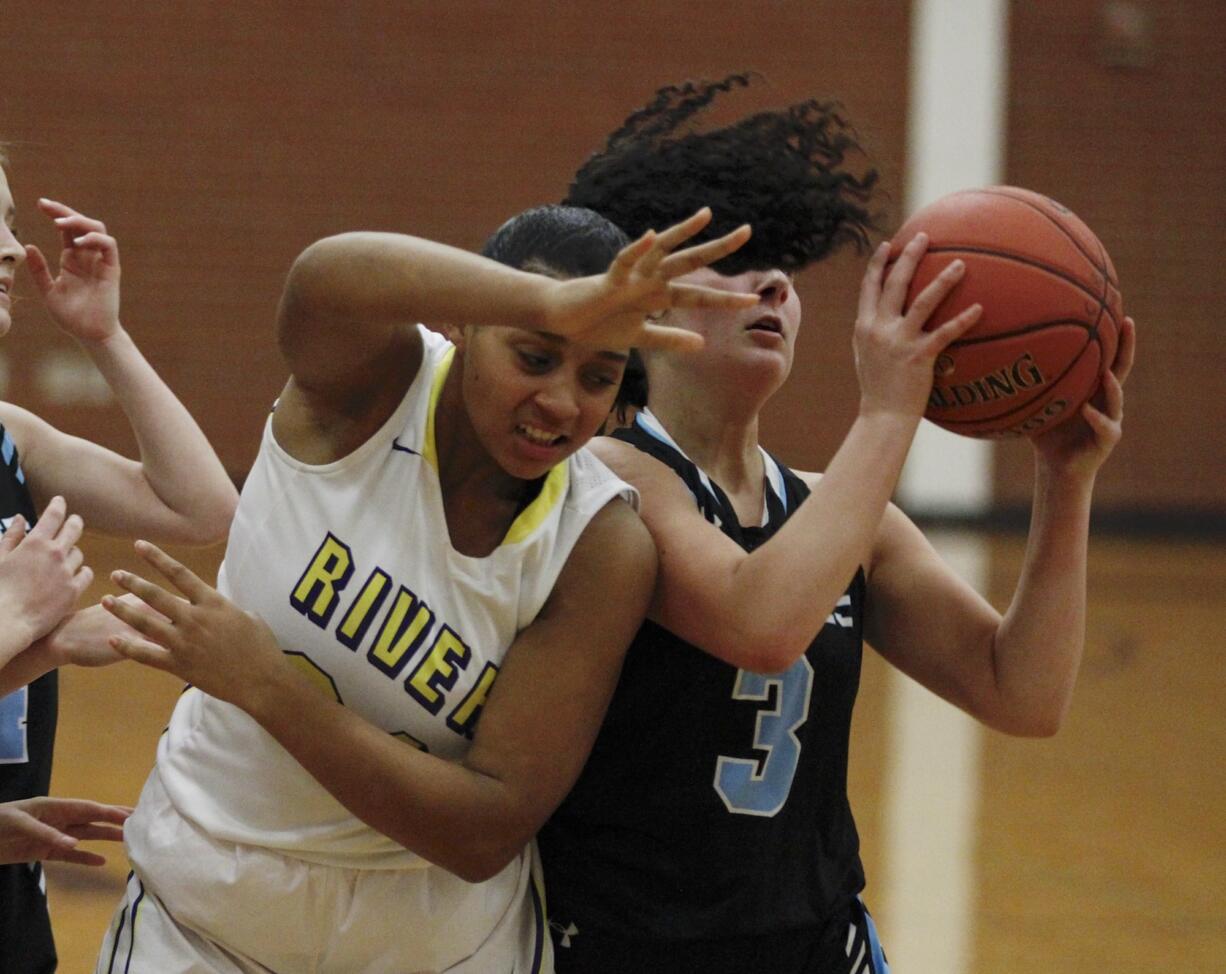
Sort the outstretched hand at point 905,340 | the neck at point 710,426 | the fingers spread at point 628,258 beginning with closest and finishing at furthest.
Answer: the fingers spread at point 628,258
the outstretched hand at point 905,340
the neck at point 710,426

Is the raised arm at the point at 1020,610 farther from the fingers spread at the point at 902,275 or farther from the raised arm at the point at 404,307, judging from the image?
the raised arm at the point at 404,307

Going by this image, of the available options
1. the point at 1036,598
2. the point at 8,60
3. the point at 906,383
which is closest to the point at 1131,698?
the point at 1036,598

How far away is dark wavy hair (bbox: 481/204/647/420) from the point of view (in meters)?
1.96

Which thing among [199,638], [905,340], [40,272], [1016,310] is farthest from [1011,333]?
[40,272]

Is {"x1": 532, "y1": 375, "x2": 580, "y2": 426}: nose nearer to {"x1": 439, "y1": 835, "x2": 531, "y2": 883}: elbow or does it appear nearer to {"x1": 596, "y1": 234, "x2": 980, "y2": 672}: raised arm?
{"x1": 596, "y1": 234, "x2": 980, "y2": 672}: raised arm

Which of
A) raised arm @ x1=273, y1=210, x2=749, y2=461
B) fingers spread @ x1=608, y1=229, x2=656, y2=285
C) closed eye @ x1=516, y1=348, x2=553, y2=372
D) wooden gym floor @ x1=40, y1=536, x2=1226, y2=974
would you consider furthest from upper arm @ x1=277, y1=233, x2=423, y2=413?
wooden gym floor @ x1=40, y1=536, x2=1226, y2=974

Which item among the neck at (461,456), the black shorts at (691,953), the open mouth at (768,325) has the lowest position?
the black shorts at (691,953)

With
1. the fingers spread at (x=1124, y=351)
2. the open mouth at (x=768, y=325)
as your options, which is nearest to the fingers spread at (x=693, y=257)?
the open mouth at (x=768, y=325)

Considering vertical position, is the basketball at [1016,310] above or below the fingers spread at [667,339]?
below

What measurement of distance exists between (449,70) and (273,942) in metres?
9.46

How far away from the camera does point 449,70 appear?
10.8 metres

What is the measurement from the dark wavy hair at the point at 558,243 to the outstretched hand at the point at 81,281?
2.74ft

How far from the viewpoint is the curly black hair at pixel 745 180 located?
2.30 metres

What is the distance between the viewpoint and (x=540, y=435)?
1.94 metres
